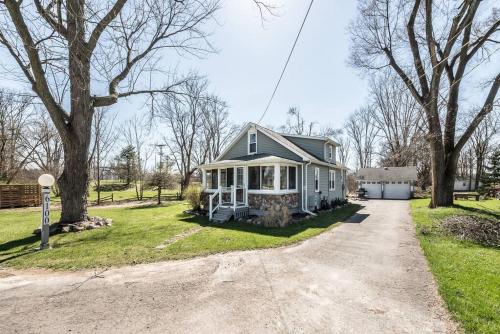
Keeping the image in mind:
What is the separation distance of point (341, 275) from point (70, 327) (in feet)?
15.8

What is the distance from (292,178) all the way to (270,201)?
2075mm

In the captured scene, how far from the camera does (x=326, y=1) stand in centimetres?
718

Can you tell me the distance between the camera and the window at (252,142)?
1664cm

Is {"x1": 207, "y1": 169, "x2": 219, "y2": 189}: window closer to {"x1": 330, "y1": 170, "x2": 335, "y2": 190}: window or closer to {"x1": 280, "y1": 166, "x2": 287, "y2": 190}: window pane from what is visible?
{"x1": 280, "y1": 166, "x2": 287, "y2": 190}: window pane

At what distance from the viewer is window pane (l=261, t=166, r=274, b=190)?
1367 centimetres

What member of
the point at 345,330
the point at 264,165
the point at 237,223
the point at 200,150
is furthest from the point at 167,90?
the point at 200,150

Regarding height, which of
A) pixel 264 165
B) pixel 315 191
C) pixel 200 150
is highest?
pixel 200 150

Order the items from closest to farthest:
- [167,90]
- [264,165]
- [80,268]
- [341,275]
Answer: [341,275]
[80,268]
[167,90]
[264,165]

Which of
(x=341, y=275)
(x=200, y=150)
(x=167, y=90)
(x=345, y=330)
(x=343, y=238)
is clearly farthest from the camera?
(x=200, y=150)

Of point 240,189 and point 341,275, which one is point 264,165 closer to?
point 240,189

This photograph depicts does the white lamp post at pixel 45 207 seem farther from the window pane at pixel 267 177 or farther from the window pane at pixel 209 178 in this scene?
the window pane at pixel 209 178

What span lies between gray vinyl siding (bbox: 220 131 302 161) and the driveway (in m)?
8.86

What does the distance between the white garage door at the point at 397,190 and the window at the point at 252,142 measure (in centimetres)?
2161

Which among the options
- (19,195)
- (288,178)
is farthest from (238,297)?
(19,195)
